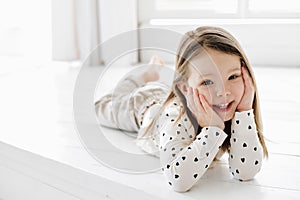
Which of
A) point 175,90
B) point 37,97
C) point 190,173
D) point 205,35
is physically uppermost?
point 205,35

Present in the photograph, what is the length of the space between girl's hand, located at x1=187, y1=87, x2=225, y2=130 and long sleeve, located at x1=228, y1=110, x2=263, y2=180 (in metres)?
0.03

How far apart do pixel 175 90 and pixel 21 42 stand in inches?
54.4

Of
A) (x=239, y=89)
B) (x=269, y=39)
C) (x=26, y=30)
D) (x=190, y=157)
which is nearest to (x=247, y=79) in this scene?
(x=239, y=89)

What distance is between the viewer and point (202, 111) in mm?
744

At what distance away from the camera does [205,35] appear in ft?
2.37

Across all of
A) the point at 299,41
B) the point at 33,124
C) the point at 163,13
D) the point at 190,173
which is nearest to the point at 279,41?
the point at 299,41

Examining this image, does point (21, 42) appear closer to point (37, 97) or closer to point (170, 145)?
point (37, 97)

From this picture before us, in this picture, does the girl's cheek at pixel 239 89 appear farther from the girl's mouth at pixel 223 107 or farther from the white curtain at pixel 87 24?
the white curtain at pixel 87 24

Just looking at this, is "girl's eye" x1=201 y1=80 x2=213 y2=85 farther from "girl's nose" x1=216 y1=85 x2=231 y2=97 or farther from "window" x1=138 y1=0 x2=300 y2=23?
"window" x1=138 y1=0 x2=300 y2=23

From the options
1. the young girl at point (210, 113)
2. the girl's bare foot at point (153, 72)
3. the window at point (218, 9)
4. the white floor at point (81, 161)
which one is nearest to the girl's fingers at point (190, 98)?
the young girl at point (210, 113)

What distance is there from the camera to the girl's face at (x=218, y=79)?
0.71m

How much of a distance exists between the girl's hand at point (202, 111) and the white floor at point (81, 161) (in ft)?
0.36

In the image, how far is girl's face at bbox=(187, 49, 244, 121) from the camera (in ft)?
2.34

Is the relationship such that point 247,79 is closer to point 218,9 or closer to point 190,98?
point 190,98
